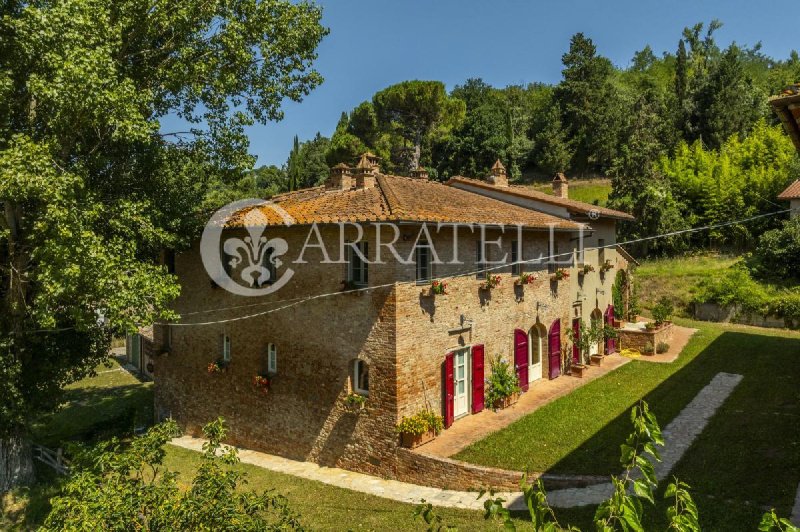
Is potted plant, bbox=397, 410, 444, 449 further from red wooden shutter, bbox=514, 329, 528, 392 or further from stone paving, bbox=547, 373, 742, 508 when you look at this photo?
red wooden shutter, bbox=514, 329, 528, 392

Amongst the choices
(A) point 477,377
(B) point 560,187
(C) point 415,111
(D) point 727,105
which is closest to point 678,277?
(B) point 560,187

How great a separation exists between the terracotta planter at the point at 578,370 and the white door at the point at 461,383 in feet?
19.9

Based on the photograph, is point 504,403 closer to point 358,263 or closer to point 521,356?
point 521,356

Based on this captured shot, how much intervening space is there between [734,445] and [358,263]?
9.83 m

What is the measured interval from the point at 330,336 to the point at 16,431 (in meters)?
8.45

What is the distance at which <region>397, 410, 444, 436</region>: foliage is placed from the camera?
12.2m

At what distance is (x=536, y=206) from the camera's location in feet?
67.4

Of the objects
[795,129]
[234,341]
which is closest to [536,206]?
[234,341]

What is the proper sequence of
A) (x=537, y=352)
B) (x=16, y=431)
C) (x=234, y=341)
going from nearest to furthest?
(x=16, y=431) < (x=234, y=341) < (x=537, y=352)

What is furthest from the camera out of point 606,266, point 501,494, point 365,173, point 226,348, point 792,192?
point 792,192

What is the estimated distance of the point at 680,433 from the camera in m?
12.7

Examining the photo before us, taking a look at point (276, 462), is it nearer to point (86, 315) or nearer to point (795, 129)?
point (86, 315)

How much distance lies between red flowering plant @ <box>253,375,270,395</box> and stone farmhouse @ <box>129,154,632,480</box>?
0.07 meters

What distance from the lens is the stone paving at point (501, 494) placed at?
10.2 metres
